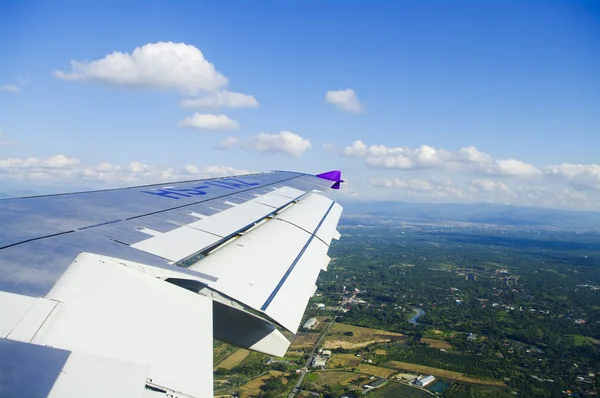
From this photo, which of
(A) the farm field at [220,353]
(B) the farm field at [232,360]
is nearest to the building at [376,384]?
(B) the farm field at [232,360]

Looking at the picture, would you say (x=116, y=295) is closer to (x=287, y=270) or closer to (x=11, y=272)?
(x=11, y=272)

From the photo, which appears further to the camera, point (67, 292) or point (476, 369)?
point (476, 369)

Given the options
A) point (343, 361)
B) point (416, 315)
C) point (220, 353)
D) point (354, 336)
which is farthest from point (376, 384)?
point (416, 315)

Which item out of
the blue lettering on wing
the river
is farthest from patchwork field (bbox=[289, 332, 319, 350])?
the blue lettering on wing

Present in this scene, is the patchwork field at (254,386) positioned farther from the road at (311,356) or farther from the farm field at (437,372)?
the farm field at (437,372)

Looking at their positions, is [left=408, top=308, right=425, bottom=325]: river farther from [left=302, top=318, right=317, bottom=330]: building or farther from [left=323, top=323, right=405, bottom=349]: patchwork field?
[left=302, top=318, right=317, bottom=330]: building

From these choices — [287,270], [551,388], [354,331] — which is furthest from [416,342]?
[287,270]
